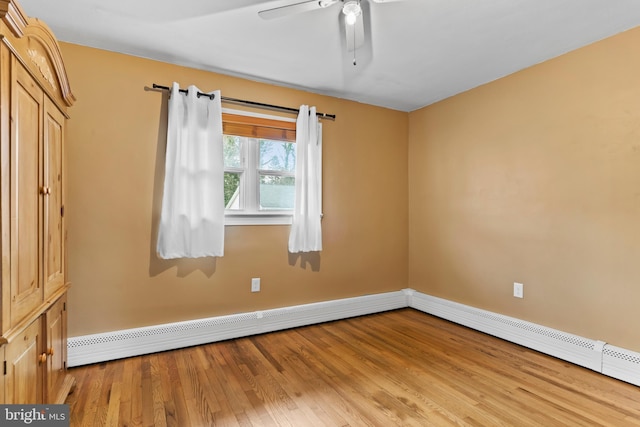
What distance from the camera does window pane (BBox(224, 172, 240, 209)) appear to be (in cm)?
303

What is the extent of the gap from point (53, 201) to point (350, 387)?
2030 millimetres

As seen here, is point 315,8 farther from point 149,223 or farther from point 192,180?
point 149,223

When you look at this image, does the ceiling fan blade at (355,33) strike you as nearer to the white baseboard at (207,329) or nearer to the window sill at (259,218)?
the window sill at (259,218)

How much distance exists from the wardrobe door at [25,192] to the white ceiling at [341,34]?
0.98m

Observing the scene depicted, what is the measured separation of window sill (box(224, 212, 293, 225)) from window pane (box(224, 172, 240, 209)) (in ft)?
0.36

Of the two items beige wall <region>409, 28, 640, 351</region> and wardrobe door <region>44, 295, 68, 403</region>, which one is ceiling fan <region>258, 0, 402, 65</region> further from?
wardrobe door <region>44, 295, 68, 403</region>

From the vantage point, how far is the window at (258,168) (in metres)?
3.02

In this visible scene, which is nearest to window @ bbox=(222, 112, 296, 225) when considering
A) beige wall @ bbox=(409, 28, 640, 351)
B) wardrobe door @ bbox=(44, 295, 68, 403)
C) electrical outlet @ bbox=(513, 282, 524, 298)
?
wardrobe door @ bbox=(44, 295, 68, 403)

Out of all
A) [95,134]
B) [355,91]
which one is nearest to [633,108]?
[355,91]

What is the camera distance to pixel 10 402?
121 centimetres

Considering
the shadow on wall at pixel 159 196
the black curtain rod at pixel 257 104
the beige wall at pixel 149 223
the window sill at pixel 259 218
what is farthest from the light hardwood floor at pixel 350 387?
the black curtain rod at pixel 257 104

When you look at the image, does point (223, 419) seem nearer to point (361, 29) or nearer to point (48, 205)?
point (48, 205)

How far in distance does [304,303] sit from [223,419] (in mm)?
1607

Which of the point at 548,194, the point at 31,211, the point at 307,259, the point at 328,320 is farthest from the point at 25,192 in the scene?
the point at 548,194
